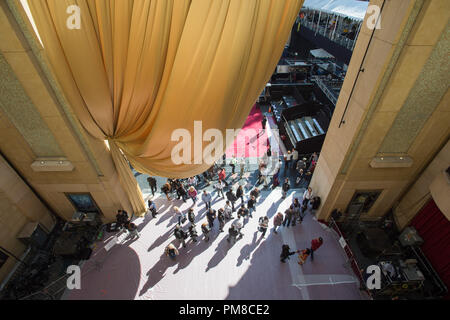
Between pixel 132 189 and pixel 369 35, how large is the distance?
8.48 meters

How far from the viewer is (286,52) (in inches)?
982

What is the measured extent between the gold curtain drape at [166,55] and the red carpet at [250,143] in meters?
7.54

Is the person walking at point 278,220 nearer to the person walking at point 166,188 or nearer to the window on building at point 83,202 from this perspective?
the person walking at point 166,188

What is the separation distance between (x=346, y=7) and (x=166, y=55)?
51.9 feet

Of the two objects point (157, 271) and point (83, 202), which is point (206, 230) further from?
point (83, 202)

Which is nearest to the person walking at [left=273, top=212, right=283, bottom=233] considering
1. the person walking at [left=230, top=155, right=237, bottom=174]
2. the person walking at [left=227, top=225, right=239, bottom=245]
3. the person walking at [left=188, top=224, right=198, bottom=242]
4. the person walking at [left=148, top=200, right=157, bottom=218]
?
the person walking at [left=227, top=225, right=239, bottom=245]

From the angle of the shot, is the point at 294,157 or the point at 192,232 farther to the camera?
the point at 294,157

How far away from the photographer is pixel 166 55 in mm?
4312

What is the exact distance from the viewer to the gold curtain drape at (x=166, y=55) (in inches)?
152

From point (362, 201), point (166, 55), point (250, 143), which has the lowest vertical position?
point (250, 143)

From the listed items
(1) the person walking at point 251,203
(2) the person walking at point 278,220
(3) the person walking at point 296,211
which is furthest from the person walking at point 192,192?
(3) the person walking at point 296,211

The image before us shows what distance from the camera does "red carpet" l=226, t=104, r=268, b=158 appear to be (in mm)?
12438

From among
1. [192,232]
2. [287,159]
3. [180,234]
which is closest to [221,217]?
[192,232]

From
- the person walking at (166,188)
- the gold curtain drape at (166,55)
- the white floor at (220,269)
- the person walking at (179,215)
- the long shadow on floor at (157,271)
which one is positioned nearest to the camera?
the gold curtain drape at (166,55)
